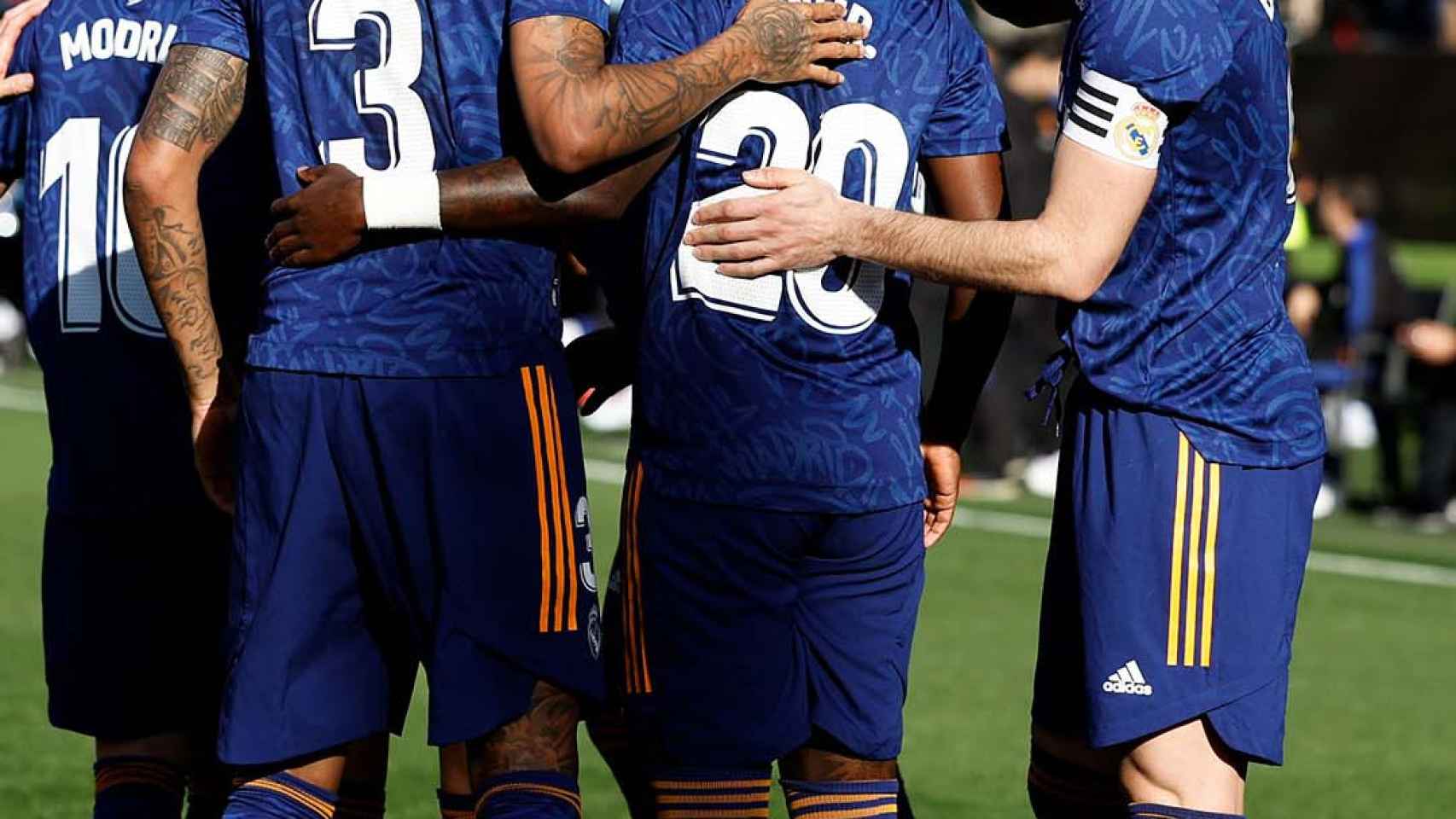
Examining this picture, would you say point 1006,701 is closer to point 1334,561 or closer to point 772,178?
point 1334,561

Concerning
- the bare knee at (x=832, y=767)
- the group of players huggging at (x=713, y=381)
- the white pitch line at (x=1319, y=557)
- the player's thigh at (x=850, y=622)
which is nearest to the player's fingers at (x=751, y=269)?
the group of players huggging at (x=713, y=381)

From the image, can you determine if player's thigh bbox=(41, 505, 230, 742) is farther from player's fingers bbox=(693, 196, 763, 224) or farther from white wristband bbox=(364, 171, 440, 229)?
player's fingers bbox=(693, 196, 763, 224)

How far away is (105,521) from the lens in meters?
4.73

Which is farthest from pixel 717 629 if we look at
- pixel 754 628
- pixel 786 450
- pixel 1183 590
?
pixel 1183 590

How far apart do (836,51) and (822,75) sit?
0.16ft

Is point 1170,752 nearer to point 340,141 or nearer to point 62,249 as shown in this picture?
point 340,141

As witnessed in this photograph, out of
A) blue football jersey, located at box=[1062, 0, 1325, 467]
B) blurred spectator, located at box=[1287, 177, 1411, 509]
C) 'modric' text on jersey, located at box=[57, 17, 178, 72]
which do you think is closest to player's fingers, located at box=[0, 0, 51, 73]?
'modric' text on jersey, located at box=[57, 17, 178, 72]

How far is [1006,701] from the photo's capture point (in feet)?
26.9

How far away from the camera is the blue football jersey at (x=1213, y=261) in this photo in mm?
3996

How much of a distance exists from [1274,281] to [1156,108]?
18.7 inches

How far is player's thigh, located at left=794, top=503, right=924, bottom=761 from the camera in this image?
4258mm

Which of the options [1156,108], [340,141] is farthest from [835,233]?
[340,141]

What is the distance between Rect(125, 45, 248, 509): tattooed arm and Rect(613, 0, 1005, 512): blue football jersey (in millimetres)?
700

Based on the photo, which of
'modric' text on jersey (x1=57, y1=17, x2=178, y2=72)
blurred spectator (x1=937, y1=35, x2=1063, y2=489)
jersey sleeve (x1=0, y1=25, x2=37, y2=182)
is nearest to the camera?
'modric' text on jersey (x1=57, y1=17, x2=178, y2=72)
